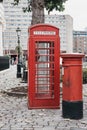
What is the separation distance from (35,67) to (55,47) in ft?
2.36

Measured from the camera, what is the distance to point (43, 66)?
35.4ft

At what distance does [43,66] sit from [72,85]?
168 cm

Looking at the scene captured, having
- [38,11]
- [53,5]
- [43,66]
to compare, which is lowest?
[43,66]

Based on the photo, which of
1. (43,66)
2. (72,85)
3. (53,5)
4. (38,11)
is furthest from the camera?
(53,5)

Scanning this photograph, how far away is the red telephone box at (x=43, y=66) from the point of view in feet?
34.8

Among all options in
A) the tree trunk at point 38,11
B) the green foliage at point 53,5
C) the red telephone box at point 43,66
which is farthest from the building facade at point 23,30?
the red telephone box at point 43,66

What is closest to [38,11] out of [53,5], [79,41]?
[53,5]

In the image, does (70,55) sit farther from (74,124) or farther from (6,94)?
(6,94)

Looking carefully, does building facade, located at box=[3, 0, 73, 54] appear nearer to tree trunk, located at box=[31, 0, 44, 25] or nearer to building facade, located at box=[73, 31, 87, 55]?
building facade, located at box=[73, 31, 87, 55]

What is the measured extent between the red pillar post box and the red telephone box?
1345mm

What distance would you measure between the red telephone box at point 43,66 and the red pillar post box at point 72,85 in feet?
4.41

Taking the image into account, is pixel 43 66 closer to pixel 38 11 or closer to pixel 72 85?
pixel 72 85

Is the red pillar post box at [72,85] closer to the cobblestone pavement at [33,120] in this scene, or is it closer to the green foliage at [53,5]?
the cobblestone pavement at [33,120]

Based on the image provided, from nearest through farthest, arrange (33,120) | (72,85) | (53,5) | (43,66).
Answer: (33,120)
(72,85)
(43,66)
(53,5)
